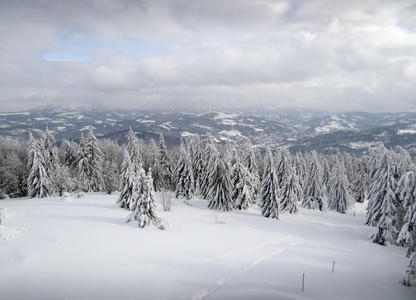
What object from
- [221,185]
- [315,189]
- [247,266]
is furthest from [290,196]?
[247,266]

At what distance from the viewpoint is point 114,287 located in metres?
11.2

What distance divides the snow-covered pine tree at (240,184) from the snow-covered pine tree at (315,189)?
65.2ft

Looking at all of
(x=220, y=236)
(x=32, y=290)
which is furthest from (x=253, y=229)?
(x=32, y=290)

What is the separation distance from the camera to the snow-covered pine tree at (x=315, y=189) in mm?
52031

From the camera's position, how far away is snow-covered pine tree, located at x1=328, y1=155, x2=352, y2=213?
178ft

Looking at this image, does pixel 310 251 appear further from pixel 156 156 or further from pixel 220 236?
pixel 156 156

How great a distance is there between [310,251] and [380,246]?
33.9 feet

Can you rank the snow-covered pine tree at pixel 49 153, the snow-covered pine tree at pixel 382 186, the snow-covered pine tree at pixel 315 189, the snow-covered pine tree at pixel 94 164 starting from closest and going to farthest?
the snow-covered pine tree at pixel 382 186
the snow-covered pine tree at pixel 49 153
the snow-covered pine tree at pixel 94 164
the snow-covered pine tree at pixel 315 189

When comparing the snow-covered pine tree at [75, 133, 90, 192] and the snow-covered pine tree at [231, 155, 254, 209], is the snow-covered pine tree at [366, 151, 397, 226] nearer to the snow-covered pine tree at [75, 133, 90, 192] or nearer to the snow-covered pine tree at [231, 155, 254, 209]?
the snow-covered pine tree at [231, 155, 254, 209]

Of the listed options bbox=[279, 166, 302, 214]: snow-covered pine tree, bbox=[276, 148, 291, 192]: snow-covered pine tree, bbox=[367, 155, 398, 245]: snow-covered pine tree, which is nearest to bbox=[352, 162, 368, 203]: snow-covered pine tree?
bbox=[279, 166, 302, 214]: snow-covered pine tree

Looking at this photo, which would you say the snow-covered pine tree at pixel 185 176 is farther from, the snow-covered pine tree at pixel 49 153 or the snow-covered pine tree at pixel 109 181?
the snow-covered pine tree at pixel 49 153

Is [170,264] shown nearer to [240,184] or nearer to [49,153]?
[240,184]

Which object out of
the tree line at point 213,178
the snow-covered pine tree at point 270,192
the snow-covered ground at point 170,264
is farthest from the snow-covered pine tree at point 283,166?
the snow-covered ground at point 170,264

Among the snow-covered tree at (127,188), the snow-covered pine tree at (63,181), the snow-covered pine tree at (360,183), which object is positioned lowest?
the snow-covered pine tree at (360,183)
